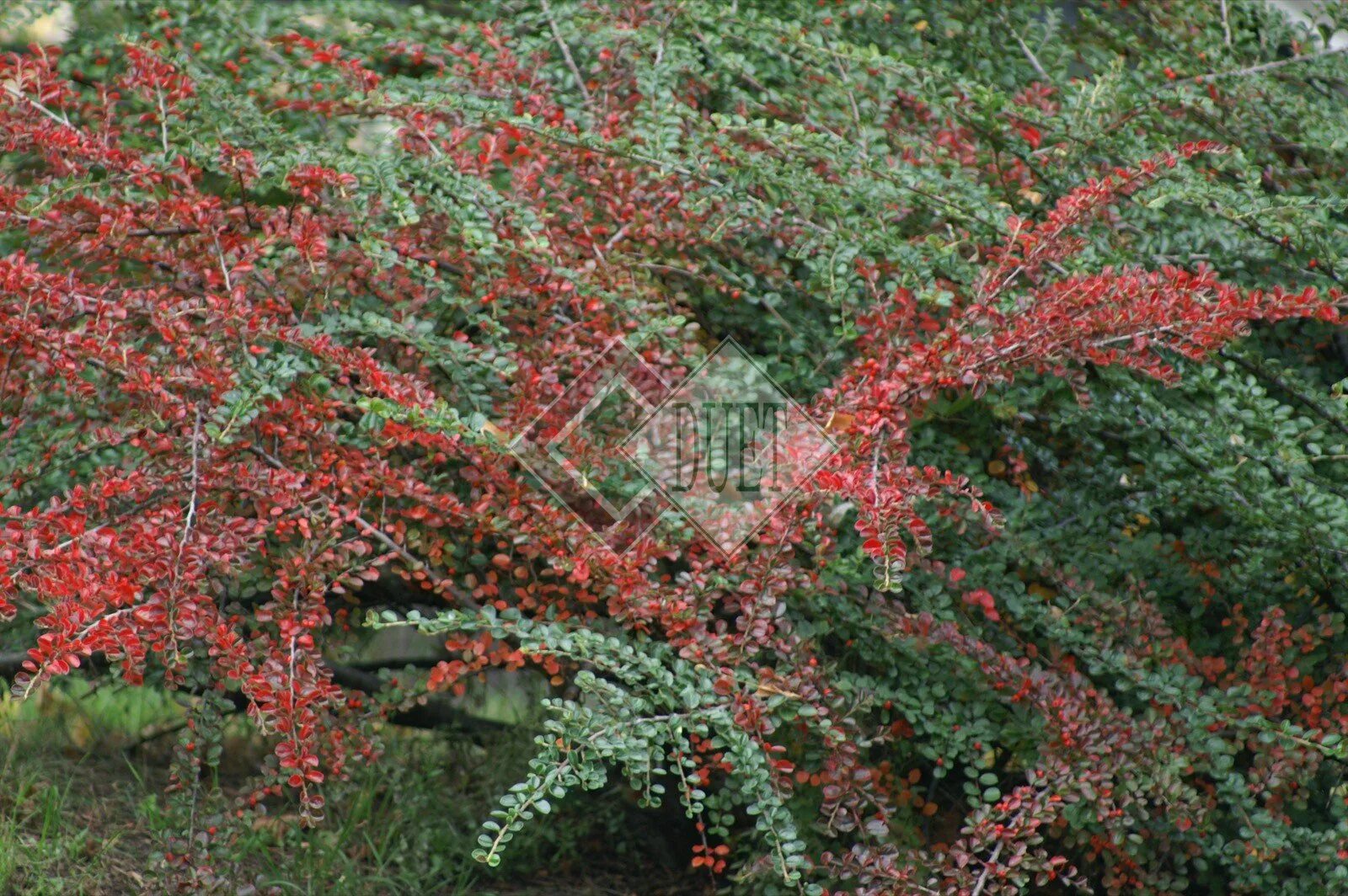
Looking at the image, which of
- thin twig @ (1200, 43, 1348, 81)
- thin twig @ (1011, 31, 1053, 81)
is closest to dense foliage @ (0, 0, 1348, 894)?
thin twig @ (1200, 43, 1348, 81)

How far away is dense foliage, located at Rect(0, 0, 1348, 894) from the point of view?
2.04 m

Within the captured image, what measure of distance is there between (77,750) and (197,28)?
5.49 feet

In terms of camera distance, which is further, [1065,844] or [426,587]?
[426,587]

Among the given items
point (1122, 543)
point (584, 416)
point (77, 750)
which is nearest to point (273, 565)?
point (584, 416)

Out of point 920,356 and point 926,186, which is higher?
point 926,186

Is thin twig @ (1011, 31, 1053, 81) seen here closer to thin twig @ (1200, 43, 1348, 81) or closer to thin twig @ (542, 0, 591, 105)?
thin twig @ (1200, 43, 1348, 81)

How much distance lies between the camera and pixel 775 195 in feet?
8.23

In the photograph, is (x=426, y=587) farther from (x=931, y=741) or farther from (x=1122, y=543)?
(x=1122, y=543)
